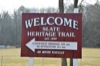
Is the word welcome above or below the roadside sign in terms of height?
above

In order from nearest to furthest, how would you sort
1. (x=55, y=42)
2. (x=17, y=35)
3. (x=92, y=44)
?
(x=55, y=42) < (x=92, y=44) < (x=17, y=35)

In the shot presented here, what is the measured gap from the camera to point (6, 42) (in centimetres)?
10338

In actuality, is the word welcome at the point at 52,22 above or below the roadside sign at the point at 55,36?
above

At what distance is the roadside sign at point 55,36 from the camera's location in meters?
9.98

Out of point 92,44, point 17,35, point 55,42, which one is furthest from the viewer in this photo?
point 17,35

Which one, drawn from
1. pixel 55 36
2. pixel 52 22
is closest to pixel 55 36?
pixel 55 36

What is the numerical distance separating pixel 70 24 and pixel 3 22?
305 feet

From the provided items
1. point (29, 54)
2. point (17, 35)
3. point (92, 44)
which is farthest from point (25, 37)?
point (17, 35)

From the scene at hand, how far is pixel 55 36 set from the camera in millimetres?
9992

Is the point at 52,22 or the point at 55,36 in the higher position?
the point at 52,22

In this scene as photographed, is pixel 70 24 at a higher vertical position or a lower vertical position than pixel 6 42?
higher

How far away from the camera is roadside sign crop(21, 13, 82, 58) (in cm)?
998

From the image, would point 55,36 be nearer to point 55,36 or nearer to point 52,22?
point 55,36

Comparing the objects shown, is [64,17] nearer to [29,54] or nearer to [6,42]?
[29,54]
